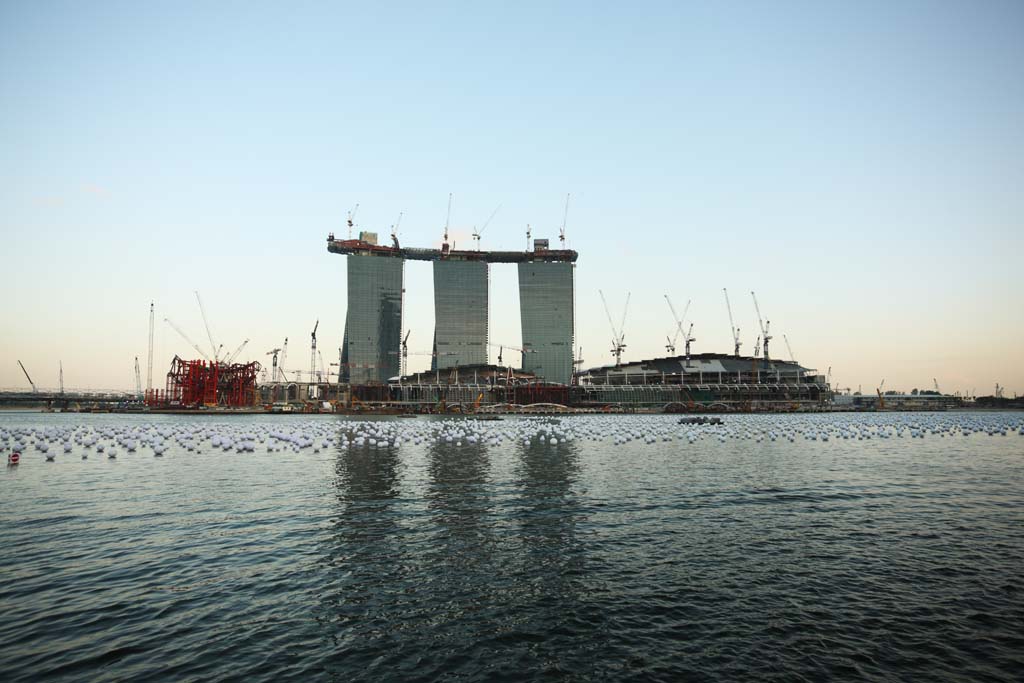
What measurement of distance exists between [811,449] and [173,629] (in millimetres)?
69394

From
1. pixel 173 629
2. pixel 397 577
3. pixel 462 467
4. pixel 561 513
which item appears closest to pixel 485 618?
pixel 397 577

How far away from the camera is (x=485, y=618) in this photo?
15.5 meters

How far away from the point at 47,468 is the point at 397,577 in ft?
148

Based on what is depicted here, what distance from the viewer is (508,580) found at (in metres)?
18.7

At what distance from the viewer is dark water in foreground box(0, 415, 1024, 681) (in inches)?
515

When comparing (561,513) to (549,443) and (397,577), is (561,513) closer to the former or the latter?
(397,577)

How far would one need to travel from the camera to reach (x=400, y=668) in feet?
41.2

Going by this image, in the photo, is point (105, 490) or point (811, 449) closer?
point (105, 490)

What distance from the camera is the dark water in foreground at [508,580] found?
42.9ft

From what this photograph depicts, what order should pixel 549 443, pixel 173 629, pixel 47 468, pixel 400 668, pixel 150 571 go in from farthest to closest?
pixel 549 443
pixel 47 468
pixel 150 571
pixel 173 629
pixel 400 668

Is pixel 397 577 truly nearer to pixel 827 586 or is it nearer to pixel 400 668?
pixel 400 668

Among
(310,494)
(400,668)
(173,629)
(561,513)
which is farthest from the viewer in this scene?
(310,494)

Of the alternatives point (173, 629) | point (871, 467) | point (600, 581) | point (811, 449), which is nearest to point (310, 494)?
point (173, 629)

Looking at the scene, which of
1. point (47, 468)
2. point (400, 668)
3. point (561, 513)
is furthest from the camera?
point (47, 468)
